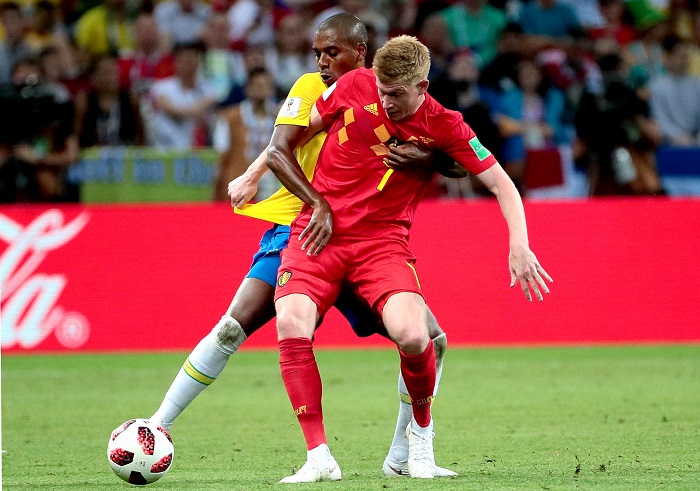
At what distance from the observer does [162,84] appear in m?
14.3

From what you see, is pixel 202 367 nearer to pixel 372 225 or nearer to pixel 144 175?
pixel 372 225

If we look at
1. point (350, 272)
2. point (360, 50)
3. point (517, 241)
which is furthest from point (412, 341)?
point (360, 50)

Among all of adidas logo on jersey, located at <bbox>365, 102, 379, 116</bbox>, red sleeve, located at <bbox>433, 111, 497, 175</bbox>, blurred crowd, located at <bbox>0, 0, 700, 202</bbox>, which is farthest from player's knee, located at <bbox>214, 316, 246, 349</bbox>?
blurred crowd, located at <bbox>0, 0, 700, 202</bbox>

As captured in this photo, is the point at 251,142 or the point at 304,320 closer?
the point at 304,320

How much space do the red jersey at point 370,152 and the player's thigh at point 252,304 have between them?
38cm

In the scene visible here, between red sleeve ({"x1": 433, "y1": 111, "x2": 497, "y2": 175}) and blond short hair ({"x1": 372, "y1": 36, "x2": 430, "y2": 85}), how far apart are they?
311 mm

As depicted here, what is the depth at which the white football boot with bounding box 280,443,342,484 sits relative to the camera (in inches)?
210

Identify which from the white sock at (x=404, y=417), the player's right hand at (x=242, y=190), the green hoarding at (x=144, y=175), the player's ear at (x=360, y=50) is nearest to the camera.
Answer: the white sock at (x=404, y=417)

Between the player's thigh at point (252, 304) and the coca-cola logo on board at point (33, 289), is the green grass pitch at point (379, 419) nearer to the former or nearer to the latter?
the coca-cola logo on board at point (33, 289)

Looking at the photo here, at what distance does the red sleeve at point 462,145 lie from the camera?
573cm

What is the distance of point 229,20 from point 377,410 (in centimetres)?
874

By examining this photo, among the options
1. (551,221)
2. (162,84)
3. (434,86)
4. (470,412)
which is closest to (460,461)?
(470,412)

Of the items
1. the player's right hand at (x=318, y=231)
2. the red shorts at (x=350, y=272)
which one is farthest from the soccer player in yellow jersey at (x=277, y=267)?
the player's right hand at (x=318, y=231)

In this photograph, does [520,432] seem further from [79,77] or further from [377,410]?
[79,77]
